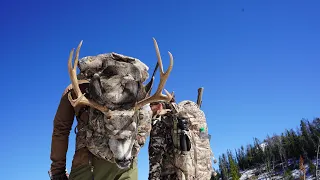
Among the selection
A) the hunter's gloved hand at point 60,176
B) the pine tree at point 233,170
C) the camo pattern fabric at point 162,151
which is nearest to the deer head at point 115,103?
the hunter's gloved hand at point 60,176

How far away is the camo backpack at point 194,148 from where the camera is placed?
326 inches

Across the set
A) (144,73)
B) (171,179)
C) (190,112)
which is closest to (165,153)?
(171,179)

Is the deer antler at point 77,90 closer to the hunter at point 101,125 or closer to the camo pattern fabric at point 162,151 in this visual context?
the hunter at point 101,125

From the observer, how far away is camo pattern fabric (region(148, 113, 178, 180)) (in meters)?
8.26

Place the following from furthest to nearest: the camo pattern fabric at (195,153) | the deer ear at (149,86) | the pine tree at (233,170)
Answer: the pine tree at (233,170)
the camo pattern fabric at (195,153)
the deer ear at (149,86)

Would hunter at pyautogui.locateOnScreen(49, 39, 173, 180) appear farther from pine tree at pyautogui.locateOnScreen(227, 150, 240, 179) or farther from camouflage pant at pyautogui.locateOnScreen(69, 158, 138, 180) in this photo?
pine tree at pyautogui.locateOnScreen(227, 150, 240, 179)

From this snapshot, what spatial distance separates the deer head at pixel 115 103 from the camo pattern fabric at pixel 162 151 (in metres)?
3.70

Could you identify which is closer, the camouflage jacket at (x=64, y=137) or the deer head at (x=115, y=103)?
the deer head at (x=115, y=103)

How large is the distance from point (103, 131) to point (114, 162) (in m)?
0.42

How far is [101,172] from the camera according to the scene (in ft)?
14.6

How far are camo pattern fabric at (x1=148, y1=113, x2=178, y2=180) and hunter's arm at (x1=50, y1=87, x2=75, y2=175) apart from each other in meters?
3.89

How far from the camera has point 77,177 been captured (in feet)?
14.4

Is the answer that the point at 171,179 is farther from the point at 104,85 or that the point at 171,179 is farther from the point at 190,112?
the point at 104,85

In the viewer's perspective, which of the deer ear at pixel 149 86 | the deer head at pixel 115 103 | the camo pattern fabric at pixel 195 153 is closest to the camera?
the deer head at pixel 115 103
